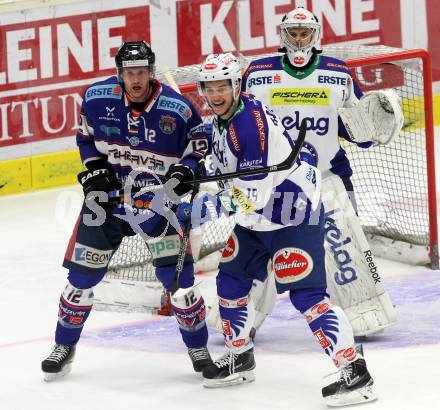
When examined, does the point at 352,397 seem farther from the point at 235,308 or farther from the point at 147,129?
the point at 147,129

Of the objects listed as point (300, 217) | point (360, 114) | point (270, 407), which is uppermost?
point (360, 114)

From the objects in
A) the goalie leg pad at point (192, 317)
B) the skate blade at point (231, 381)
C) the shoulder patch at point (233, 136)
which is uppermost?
the shoulder patch at point (233, 136)

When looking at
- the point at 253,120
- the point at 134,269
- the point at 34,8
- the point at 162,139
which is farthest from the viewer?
the point at 34,8

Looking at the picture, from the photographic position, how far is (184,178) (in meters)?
5.31

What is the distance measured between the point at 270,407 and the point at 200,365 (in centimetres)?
53

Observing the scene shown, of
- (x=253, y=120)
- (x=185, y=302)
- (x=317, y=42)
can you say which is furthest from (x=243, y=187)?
(x=317, y=42)

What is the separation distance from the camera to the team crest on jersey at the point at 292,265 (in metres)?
5.11

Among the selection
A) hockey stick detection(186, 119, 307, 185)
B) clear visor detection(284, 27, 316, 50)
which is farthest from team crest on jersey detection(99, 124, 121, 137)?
→ clear visor detection(284, 27, 316, 50)

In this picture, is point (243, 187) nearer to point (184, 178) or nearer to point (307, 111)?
point (184, 178)

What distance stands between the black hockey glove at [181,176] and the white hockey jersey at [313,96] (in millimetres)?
738

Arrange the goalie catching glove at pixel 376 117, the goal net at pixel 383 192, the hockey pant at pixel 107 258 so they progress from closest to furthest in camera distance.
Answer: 1. the hockey pant at pixel 107 258
2. the goalie catching glove at pixel 376 117
3. the goal net at pixel 383 192

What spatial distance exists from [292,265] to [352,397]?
0.52m

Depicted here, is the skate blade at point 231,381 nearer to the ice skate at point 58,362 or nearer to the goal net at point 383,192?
the ice skate at point 58,362

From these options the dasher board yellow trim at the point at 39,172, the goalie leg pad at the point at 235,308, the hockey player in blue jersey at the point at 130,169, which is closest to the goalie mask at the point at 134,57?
the hockey player in blue jersey at the point at 130,169
